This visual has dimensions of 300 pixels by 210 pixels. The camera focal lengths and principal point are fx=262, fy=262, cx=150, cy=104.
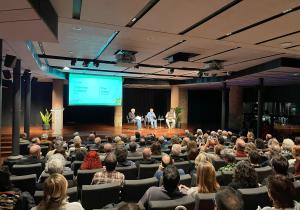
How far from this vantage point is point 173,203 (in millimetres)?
2367

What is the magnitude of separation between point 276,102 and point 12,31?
1516cm

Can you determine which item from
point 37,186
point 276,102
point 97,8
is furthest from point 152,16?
point 276,102

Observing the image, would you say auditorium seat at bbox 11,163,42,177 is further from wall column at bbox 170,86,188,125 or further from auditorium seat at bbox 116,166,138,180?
wall column at bbox 170,86,188,125

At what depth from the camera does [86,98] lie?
1199 centimetres

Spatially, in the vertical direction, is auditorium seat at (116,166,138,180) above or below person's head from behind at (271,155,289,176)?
below

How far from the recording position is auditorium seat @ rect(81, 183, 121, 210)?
2898mm

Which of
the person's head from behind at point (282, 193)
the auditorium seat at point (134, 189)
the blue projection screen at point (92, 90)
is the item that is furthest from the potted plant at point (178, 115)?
the person's head from behind at point (282, 193)

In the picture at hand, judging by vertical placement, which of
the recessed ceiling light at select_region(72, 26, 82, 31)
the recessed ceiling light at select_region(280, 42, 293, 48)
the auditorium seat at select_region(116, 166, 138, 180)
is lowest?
the auditorium seat at select_region(116, 166, 138, 180)

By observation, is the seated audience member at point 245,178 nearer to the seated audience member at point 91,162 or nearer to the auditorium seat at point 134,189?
the auditorium seat at point 134,189

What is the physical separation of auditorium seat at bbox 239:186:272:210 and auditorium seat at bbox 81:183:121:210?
141cm

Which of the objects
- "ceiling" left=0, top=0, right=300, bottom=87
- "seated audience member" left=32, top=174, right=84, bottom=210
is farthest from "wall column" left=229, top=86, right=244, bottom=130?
"seated audience member" left=32, top=174, right=84, bottom=210

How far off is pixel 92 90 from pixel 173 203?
34.1 feet

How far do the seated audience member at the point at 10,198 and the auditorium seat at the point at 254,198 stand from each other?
2.11 m

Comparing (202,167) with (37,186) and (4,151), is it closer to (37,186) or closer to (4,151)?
(37,186)
